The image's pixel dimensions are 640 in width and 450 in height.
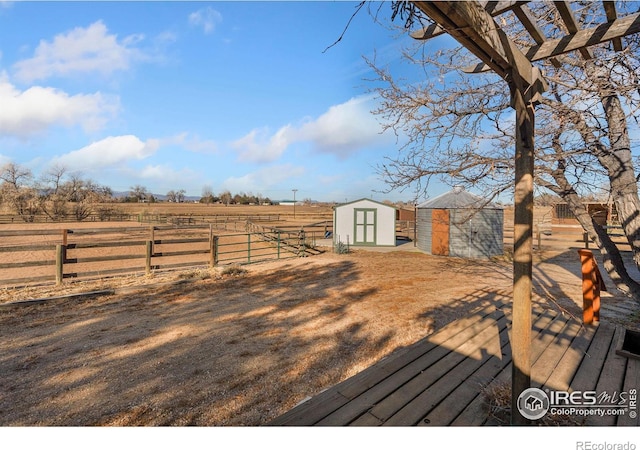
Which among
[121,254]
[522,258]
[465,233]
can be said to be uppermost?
[522,258]

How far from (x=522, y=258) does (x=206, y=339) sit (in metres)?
4.30

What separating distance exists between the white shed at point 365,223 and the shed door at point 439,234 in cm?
286

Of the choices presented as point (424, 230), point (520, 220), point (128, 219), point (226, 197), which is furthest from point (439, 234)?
point (226, 197)

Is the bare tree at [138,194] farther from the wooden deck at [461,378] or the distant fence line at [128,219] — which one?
the wooden deck at [461,378]

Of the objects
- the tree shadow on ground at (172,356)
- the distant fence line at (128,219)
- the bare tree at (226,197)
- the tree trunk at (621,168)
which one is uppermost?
the bare tree at (226,197)

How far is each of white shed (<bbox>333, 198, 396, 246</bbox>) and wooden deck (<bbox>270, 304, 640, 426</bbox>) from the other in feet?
47.5

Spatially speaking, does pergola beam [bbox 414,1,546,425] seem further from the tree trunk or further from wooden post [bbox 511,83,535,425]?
the tree trunk

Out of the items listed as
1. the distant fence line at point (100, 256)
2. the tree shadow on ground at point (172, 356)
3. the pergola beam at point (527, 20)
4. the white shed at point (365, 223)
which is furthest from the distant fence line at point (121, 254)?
the pergola beam at point (527, 20)

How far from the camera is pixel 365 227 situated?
60.1ft

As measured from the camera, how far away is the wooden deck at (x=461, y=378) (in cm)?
198

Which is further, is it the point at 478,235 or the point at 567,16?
the point at 478,235

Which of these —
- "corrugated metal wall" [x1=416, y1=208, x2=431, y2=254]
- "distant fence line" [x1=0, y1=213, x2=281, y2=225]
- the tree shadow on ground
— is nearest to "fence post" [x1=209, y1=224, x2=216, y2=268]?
the tree shadow on ground

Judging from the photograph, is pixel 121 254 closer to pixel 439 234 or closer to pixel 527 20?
pixel 439 234
